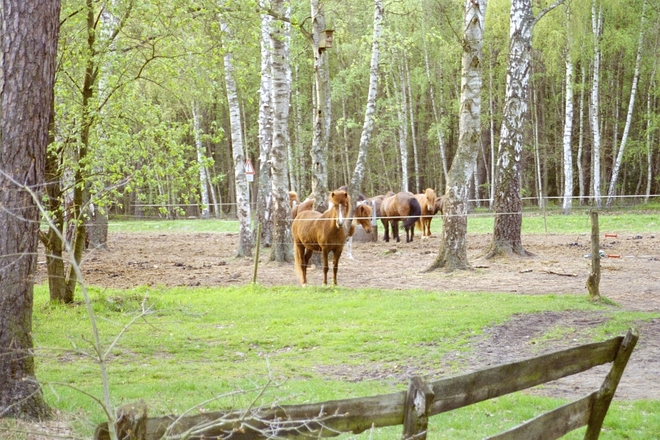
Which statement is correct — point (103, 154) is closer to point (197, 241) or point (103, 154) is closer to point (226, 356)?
point (226, 356)

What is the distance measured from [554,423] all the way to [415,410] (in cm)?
146

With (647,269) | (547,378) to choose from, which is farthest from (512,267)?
(547,378)

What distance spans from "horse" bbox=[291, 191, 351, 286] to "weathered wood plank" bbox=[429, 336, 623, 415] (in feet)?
31.7

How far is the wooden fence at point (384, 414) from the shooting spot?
111 inches

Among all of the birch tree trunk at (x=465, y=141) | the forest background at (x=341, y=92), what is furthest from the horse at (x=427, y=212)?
the birch tree trunk at (x=465, y=141)

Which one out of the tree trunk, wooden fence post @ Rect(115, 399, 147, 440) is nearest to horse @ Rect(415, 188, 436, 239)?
the tree trunk

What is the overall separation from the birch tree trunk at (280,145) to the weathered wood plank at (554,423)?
1284cm

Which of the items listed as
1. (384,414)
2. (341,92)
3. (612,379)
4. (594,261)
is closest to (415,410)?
(384,414)

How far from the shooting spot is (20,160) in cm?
603

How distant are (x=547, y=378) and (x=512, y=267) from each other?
12.5 metres

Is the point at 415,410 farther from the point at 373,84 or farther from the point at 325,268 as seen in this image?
the point at 373,84

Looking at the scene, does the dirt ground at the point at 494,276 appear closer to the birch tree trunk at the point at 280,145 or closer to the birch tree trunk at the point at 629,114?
the birch tree trunk at the point at 280,145

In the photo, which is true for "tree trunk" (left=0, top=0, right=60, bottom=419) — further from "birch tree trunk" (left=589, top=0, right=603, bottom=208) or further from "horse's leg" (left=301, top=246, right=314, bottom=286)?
"birch tree trunk" (left=589, top=0, right=603, bottom=208)

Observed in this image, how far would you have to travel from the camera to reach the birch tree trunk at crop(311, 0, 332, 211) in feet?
55.5
